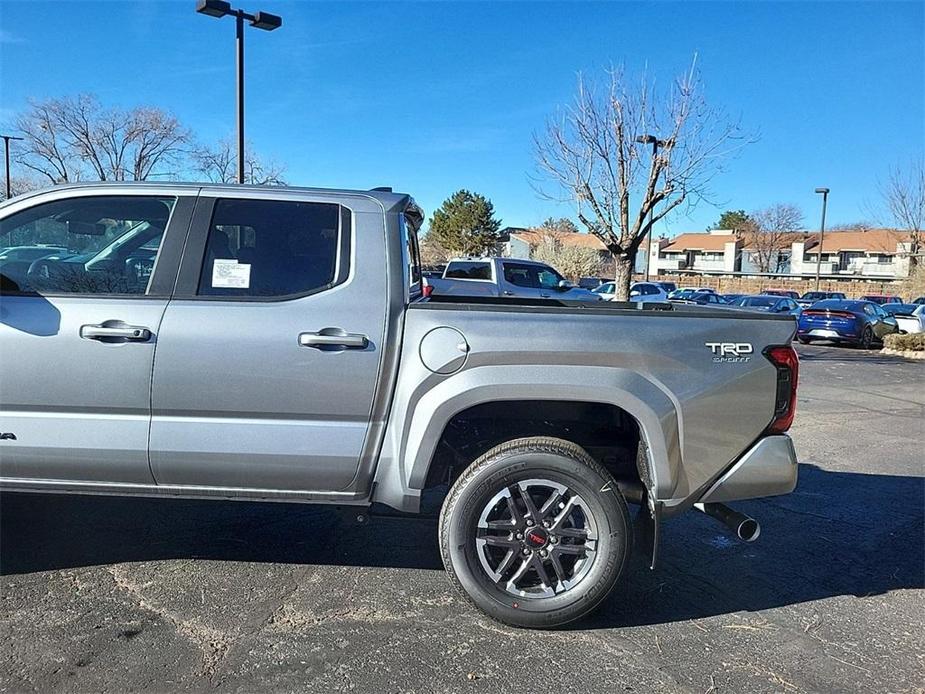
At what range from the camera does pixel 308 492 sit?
10.9 ft

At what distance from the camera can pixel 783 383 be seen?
323 cm

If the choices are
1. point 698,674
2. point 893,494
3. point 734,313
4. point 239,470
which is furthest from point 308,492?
point 893,494

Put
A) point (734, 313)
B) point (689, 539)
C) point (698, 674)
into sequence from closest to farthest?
1. point (698, 674)
2. point (734, 313)
3. point (689, 539)

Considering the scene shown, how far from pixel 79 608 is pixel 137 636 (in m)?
0.44

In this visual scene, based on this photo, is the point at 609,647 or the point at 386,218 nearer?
the point at 609,647

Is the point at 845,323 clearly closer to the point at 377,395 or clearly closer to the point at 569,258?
the point at 377,395

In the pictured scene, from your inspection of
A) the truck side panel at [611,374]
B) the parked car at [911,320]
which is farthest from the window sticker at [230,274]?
the parked car at [911,320]

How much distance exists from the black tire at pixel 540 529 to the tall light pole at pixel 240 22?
424 inches

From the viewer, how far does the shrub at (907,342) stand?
1733 cm

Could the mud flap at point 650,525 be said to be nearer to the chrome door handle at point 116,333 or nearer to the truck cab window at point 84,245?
the chrome door handle at point 116,333

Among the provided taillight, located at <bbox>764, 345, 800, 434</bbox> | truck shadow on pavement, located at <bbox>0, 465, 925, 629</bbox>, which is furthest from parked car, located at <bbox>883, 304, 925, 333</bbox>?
taillight, located at <bbox>764, 345, 800, 434</bbox>

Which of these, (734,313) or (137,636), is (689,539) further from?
(137,636)

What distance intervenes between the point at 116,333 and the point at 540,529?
7.06 ft

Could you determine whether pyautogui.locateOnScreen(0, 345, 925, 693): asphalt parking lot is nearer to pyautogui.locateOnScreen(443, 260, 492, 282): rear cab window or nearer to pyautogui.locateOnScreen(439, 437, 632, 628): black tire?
pyautogui.locateOnScreen(439, 437, 632, 628): black tire
